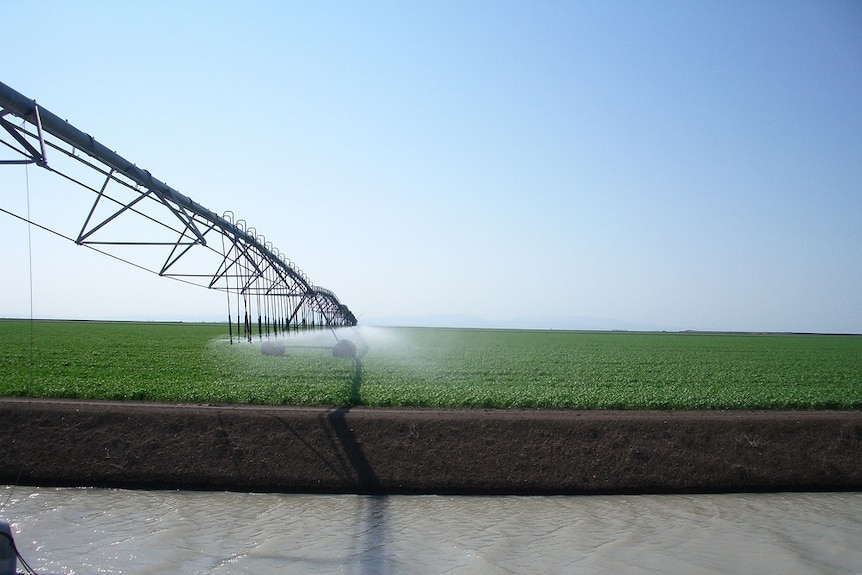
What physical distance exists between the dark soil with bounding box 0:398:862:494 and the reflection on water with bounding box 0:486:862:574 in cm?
50

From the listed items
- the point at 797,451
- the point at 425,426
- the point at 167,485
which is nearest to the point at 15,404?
the point at 167,485

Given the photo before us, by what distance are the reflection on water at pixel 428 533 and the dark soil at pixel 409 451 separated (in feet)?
1.64

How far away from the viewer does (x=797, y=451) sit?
17078 mm

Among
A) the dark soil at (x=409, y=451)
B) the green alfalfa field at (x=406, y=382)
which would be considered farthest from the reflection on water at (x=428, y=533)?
the green alfalfa field at (x=406, y=382)

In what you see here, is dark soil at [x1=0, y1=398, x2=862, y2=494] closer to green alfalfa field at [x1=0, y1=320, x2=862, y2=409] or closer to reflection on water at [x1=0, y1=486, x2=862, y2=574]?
reflection on water at [x1=0, y1=486, x2=862, y2=574]

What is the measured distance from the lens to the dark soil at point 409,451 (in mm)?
15359

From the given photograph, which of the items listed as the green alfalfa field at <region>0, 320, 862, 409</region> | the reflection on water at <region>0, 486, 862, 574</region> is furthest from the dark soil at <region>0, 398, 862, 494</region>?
the green alfalfa field at <region>0, 320, 862, 409</region>

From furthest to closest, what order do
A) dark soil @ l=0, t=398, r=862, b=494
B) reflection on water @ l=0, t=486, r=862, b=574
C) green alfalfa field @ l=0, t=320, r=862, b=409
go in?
green alfalfa field @ l=0, t=320, r=862, b=409
dark soil @ l=0, t=398, r=862, b=494
reflection on water @ l=0, t=486, r=862, b=574

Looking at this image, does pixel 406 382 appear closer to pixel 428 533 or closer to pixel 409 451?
pixel 409 451

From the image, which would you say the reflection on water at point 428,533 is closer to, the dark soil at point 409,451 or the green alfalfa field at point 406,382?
the dark soil at point 409,451

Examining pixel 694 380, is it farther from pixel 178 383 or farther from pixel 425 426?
pixel 178 383

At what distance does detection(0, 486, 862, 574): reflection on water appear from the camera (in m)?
10.8

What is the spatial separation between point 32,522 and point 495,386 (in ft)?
50.7

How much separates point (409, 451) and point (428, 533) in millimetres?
3930
